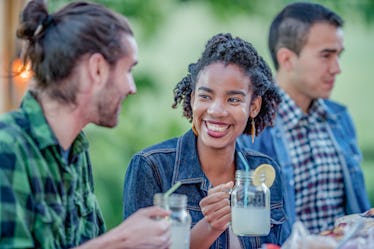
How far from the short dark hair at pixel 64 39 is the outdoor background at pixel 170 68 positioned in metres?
2.51

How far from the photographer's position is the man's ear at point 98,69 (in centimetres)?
209

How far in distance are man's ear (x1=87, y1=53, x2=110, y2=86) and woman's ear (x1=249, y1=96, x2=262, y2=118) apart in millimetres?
956

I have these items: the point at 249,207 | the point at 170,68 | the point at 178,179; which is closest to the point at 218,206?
the point at 249,207

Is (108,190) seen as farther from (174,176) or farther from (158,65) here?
(174,176)

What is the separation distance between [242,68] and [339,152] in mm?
1248

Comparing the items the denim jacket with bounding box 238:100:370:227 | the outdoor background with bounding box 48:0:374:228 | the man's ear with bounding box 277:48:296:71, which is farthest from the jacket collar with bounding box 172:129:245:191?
the outdoor background with bounding box 48:0:374:228

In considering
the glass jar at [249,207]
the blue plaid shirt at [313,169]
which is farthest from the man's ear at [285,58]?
the glass jar at [249,207]

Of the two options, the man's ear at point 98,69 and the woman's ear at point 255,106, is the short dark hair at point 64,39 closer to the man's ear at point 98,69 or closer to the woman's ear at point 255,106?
the man's ear at point 98,69

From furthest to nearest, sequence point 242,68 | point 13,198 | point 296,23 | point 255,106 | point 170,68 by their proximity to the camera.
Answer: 1. point 170,68
2. point 296,23
3. point 255,106
4. point 242,68
5. point 13,198

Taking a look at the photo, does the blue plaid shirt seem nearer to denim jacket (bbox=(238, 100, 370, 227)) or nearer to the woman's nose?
denim jacket (bbox=(238, 100, 370, 227))

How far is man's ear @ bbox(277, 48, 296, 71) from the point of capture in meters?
4.14

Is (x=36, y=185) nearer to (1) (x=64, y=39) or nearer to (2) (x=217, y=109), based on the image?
(1) (x=64, y=39)

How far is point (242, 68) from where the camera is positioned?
2.85 metres

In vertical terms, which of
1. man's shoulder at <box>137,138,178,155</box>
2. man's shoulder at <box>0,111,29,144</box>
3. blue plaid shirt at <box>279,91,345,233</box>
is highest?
man's shoulder at <box>0,111,29,144</box>
